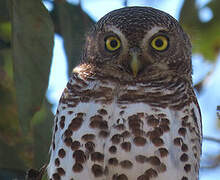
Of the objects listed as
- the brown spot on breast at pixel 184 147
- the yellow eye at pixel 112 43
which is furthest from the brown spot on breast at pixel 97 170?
the yellow eye at pixel 112 43

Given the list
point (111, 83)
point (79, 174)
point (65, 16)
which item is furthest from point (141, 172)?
point (65, 16)

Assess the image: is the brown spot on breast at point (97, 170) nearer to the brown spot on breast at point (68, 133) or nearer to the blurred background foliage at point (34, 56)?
the brown spot on breast at point (68, 133)

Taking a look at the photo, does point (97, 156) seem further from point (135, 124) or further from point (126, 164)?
point (135, 124)

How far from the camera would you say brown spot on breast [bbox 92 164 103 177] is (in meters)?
3.89

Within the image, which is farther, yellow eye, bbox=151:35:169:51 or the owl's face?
yellow eye, bbox=151:35:169:51

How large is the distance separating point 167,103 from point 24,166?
144cm

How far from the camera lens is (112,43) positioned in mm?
4582

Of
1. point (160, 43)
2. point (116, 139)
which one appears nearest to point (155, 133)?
point (116, 139)

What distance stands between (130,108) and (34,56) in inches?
32.3

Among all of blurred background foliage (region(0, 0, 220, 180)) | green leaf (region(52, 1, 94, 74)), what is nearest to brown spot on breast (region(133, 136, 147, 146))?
blurred background foliage (region(0, 0, 220, 180))

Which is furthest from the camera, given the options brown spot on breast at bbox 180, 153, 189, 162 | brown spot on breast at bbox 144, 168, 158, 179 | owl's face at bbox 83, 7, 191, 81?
owl's face at bbox 83, 7, 191, 81

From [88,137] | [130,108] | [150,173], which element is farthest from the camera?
[130,108]

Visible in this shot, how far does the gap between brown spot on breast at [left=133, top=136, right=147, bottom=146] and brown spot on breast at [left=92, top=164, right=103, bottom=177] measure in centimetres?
29

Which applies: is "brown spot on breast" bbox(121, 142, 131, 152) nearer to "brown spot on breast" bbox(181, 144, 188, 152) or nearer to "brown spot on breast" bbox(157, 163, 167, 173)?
"brown spot on breast" bbox(157, 163, 167, 173)
